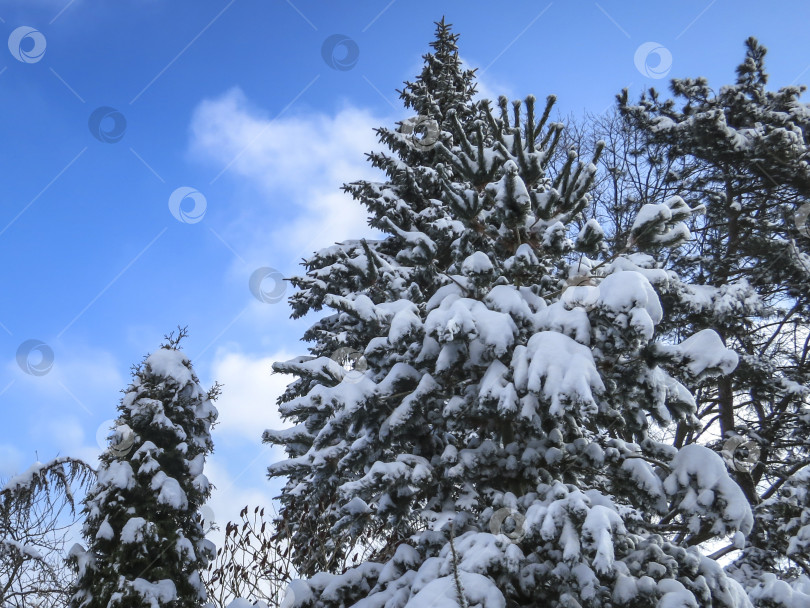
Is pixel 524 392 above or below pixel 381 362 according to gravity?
below

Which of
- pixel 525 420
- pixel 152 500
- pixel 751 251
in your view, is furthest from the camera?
pixel 751 251

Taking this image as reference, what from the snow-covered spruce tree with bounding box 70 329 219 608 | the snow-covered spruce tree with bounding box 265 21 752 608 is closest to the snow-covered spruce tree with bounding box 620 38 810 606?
the snow-covered spruce tree with bounding box 265 21 752 608

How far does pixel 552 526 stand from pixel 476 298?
2.16m

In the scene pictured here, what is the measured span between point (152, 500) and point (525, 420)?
5544 mm

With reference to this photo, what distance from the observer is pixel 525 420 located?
14.3 ft

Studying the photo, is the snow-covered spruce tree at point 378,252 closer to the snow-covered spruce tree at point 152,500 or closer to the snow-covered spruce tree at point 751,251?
the snow-covered spruce tree at point 152,500

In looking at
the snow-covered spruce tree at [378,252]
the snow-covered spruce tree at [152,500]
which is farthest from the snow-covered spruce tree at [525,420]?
the snow-covered spruce tree at [152,500]

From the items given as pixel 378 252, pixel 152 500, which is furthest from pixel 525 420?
pixel 378 252

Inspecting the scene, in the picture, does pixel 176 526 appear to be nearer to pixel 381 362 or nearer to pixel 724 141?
pixel 381 362

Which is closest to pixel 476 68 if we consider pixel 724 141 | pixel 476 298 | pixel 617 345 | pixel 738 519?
pixel 724 141

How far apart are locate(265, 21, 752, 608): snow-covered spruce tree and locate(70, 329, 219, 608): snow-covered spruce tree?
3.17 metres

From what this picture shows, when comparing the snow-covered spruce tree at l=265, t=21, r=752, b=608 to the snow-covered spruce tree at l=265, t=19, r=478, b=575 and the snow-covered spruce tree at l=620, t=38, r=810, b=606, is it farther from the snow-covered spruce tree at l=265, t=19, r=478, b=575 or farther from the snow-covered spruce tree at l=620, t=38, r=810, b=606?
→ the snow-covered spruce tree at l=620, t=38, r=810, b=606

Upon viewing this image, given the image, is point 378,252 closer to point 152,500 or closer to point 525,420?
point 152,500

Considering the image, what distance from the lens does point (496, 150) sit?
598cm
